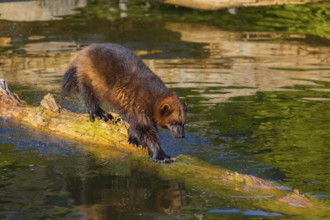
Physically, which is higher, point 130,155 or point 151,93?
point 151,93

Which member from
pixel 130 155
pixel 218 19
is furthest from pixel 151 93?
pixel 218 19

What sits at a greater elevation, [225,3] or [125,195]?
[225,3]

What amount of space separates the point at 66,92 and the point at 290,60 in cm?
611

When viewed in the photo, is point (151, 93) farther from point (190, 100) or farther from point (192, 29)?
point (192, 29)

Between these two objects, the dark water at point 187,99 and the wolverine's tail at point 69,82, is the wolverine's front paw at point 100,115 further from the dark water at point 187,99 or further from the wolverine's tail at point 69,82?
the wolverine's tail at point 69,82

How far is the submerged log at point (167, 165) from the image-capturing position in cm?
780

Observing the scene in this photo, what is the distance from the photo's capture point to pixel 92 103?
33.5 ft

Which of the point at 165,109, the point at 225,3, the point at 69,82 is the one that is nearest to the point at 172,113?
the point at 165,109

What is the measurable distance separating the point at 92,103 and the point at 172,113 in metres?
1.35

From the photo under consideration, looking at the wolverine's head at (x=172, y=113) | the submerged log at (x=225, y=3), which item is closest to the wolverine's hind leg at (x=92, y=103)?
the wolverine's head at (x=172, y=113)

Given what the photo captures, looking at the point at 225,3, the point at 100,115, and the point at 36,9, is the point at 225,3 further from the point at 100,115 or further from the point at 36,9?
the point at 100,115

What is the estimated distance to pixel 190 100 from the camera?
40.9 feet

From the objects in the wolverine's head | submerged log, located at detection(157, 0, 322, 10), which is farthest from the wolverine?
submerged log, located at detection(157, 0, 322, 10)

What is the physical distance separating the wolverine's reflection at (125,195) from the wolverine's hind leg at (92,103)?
1.33 metres
